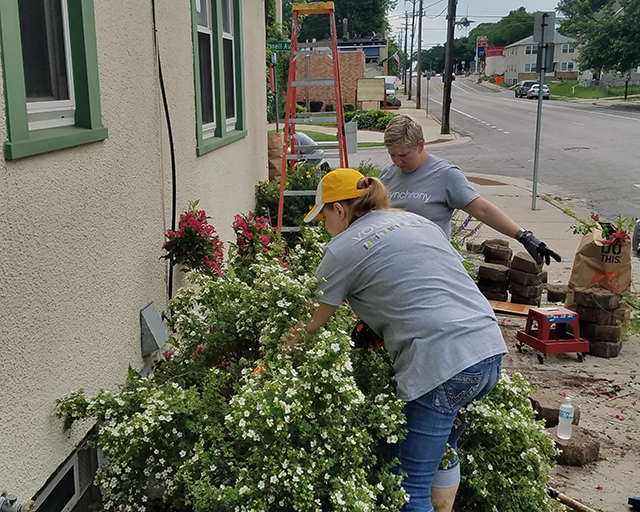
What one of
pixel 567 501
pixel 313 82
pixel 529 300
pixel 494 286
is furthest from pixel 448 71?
pixel 567 501

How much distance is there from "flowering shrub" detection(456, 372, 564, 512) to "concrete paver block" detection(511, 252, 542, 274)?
380 cm

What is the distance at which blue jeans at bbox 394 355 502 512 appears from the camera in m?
2.53

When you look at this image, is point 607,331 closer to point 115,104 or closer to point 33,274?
point 115,104

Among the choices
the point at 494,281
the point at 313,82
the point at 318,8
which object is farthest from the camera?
the point at 313,82

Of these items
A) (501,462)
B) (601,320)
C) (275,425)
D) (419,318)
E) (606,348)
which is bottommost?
(606,348)

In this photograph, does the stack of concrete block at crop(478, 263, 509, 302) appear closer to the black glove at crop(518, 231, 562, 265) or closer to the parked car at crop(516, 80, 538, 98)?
the black glove at crop(518, 231, 562, 265)

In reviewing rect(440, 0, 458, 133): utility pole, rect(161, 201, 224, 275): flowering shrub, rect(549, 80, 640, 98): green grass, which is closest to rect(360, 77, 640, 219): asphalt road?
rect(440, 0, 458, 133): utility pole

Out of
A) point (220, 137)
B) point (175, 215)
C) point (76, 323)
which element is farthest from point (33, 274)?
point (220, 137)

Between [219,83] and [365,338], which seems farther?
[219,83]

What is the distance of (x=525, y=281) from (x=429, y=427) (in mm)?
4603

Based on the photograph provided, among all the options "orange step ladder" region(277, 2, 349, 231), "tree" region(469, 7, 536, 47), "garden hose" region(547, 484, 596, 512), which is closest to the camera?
"garden hose" region(547, 484, 596, 512)

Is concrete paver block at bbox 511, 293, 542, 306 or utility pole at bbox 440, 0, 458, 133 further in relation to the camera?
utility pole at bbox 440, 0, 458, 133

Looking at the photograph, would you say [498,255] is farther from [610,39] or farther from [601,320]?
[610,39]

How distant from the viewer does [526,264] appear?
266 inches
